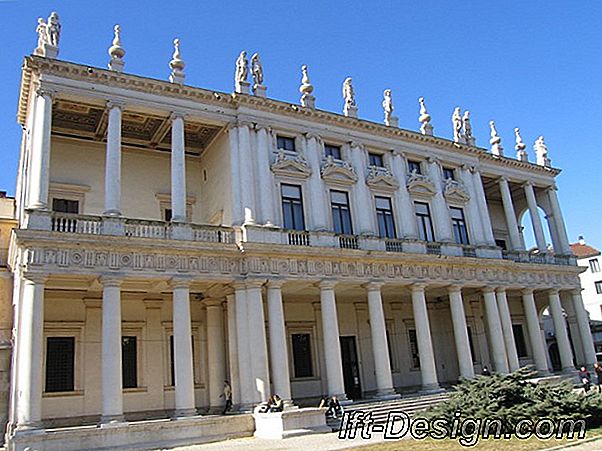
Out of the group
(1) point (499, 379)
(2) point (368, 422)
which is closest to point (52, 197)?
(2) point (368, 422)

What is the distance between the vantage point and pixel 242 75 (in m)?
25.4

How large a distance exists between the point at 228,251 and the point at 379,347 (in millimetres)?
8134

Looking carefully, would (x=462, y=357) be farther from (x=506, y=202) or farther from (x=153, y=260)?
(x=153, y=260)

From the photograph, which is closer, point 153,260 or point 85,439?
point 85,439

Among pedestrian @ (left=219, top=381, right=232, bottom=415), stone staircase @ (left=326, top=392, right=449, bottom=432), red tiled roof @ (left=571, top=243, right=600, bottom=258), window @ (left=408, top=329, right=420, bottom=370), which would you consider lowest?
stone staircase @ (left=326, top=392, right=449, bottom=432)

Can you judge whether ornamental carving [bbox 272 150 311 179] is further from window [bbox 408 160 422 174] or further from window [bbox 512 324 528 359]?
window [bbox 512 324 528 359]

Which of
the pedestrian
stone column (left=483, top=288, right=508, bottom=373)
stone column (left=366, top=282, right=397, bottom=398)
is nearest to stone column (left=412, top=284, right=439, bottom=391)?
stone column (left=366, top=282, right=397, bottom=398)

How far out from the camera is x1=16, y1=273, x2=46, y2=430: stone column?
17125 millimetres

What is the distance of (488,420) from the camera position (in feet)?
47.9

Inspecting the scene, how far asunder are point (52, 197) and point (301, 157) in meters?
10.9

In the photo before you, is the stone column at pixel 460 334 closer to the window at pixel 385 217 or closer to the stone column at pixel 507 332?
the stone column at pixel 507 332

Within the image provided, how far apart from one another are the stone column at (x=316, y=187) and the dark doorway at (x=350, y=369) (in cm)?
748

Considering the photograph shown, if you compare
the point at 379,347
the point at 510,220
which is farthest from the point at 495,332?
the point at 379,347

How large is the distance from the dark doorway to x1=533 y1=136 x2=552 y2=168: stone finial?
61.9 ft
